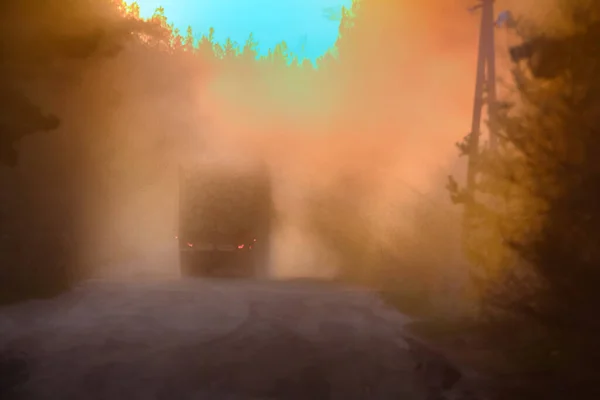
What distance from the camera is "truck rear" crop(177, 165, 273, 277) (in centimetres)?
2319

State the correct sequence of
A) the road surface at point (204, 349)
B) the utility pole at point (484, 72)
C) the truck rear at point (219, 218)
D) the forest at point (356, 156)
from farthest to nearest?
the truck rear at point (219, 218), the utility pole at point (484, 72), the forest at point (356, 156), the road surface at point (204, 349)

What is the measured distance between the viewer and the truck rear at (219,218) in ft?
76.1

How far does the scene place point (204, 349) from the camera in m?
10.8

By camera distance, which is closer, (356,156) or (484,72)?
(484,72)

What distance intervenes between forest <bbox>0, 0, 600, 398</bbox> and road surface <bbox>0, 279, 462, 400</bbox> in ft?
6.26

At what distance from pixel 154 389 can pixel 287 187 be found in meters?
27.0

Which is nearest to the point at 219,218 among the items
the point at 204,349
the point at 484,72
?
the point at 484,72

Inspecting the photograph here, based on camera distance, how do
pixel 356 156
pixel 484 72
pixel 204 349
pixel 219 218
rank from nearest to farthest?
pixel 204 349
pixel 484 72
pixel 219 218
pixel 356 156

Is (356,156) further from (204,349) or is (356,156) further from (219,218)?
(204,349)

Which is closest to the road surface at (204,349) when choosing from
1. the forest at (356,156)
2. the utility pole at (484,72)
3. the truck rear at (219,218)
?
the forest at (356,156)

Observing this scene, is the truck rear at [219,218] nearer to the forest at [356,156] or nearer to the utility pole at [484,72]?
the forest at [356,156]

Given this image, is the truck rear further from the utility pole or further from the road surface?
the utility pole

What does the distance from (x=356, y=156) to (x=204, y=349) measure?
2499 centimetres

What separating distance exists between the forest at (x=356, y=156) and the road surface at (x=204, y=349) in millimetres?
1907
